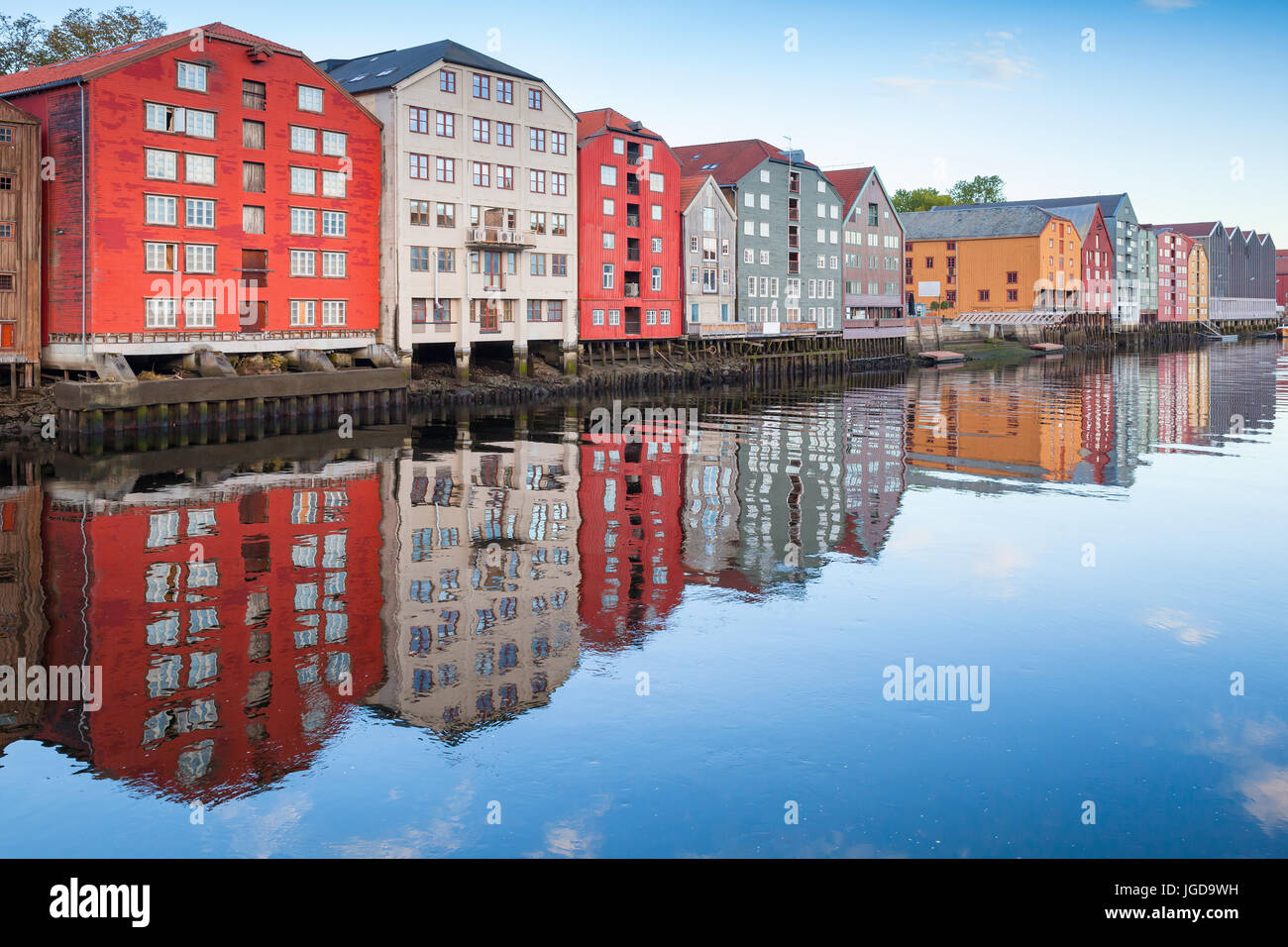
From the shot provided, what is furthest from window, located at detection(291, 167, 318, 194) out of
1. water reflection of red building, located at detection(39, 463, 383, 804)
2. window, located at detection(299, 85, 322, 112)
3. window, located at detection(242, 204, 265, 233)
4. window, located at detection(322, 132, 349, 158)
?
water reflection of red building, located at detection(39, 463, 383, 804)

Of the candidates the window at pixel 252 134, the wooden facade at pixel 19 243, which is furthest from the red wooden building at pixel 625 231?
the wooden facade at pixel 19 243

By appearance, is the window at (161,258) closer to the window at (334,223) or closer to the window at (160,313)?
the window at (160,313)

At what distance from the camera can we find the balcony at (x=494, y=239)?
64688 mm

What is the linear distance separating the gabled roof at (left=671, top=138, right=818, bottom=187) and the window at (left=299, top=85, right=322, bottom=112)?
35410 mm

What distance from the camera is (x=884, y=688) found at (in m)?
16.1

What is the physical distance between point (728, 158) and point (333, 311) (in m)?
42.4

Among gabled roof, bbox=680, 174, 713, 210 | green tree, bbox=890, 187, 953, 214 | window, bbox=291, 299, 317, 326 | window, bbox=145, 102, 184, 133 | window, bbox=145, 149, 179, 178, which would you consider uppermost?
green tree, bbox=890, 187, 953, 214

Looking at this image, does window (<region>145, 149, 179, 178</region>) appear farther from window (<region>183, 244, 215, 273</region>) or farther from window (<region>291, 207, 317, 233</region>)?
window (<region>291, 207, 317, 233</region>)

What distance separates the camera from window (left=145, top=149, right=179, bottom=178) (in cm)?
5034

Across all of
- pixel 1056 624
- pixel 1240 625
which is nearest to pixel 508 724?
pixel 1056 624

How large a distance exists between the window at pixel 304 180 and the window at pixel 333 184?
0.49m

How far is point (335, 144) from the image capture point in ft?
192
